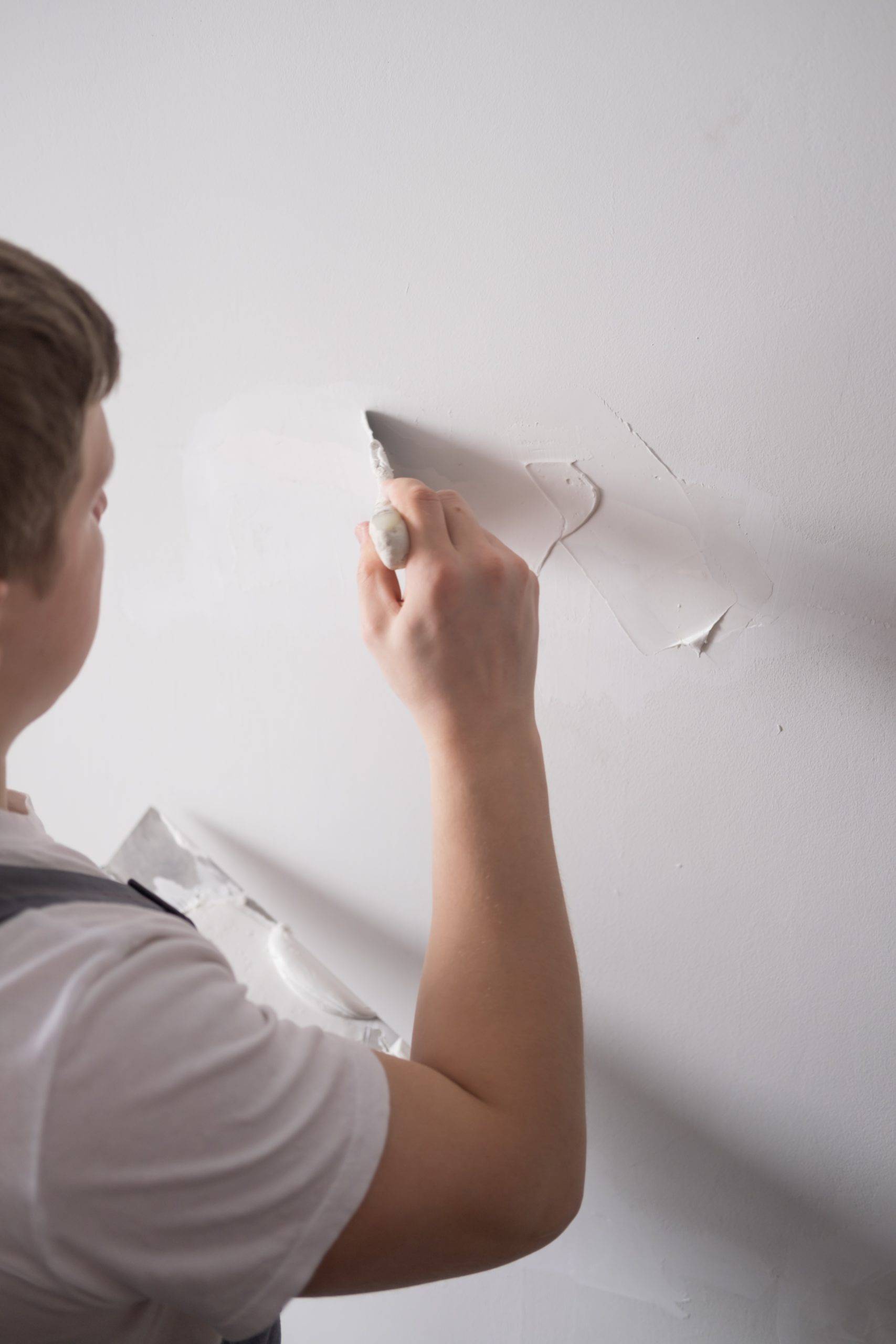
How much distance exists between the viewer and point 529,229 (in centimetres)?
61

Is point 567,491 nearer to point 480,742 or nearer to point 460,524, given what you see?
point 460,524

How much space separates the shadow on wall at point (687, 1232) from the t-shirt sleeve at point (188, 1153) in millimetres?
477

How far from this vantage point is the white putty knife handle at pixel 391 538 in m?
0.58

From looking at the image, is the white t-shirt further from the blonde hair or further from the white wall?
the white wall

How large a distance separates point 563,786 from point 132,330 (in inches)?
20.9

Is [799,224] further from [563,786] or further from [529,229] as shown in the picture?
[563,786]

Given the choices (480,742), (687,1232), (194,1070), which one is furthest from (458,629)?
(687,1232)

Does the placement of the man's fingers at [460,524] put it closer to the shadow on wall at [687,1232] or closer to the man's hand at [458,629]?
the man's hand at [458,629]

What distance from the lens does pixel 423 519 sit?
1.93 feet

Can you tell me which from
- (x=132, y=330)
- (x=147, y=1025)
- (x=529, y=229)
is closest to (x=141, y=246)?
(x=132, y=330)

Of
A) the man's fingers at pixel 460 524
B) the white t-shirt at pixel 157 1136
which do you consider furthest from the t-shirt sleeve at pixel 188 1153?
the man's fingers at pixel 460 524

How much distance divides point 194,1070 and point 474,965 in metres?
0.16

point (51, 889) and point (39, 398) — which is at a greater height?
point (39, 398)

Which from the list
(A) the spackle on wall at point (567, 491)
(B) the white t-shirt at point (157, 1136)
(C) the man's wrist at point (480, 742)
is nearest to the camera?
(B) the white t-shirt at point (157, 1136)
